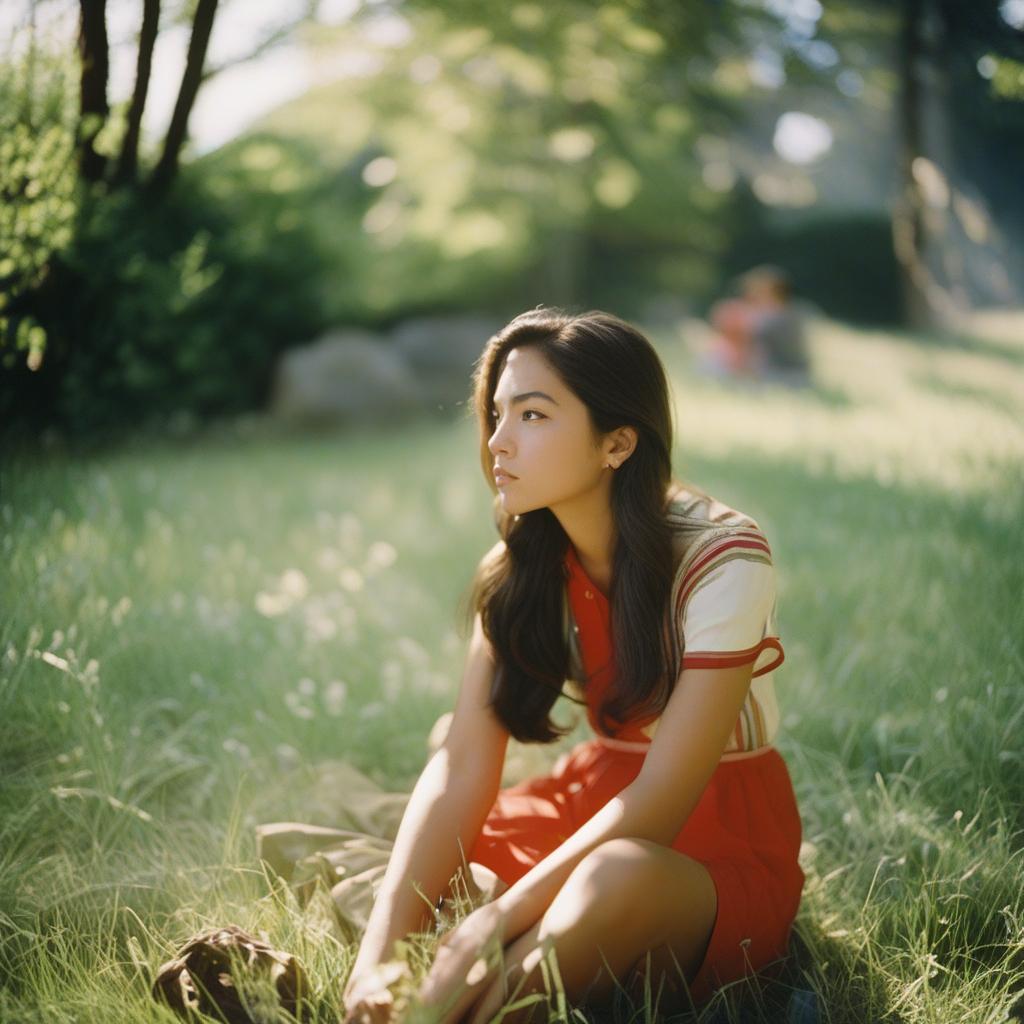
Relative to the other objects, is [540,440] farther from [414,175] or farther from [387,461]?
[414,175]

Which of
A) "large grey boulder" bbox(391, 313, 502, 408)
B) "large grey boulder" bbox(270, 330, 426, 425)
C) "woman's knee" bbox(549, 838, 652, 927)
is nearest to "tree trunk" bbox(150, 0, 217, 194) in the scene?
"large grey boulder" bbox(270, 330, 426, 425)

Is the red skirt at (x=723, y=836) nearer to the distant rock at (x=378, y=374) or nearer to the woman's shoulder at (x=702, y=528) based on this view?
the woman's shoulder at (x=702, y=528)

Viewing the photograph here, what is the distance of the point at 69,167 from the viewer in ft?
11.4

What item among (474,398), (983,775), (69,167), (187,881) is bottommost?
(983,775)

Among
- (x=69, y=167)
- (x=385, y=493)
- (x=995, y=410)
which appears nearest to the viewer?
(x=69, y=167)

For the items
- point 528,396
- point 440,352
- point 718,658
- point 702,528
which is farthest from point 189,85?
point 440,352

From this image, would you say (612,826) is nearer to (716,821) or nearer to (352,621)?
(716,821)

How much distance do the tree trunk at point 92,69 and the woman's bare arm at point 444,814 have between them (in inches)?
101

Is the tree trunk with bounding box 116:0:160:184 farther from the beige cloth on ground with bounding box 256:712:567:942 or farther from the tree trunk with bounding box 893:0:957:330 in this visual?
the tree trunk with bounding box 893:0:957:330

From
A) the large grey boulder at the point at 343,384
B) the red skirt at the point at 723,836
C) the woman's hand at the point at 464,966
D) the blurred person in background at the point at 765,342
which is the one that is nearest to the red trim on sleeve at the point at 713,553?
the red skirt at the point at 723,836

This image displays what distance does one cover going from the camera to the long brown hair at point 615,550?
79.7 inches

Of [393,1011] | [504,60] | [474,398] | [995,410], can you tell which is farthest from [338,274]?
[393,1011]

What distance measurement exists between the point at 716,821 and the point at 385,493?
392 centimetres

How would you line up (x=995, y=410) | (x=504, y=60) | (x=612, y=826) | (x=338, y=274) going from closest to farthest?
(x=612, y=826) < (x=995, y=410) < (x=504, y=60) < (x=338, y=274)
